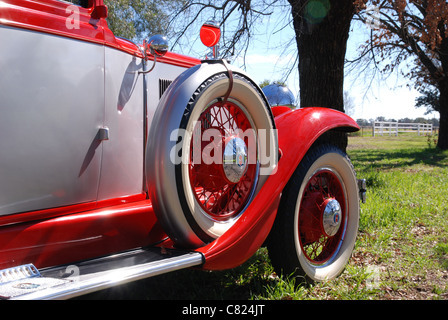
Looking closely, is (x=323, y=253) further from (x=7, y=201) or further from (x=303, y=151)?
(x=7, y=201)

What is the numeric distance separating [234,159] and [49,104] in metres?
0.96

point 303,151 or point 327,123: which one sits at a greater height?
point 327,123

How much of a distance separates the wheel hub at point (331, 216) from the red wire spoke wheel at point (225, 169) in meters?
0.51

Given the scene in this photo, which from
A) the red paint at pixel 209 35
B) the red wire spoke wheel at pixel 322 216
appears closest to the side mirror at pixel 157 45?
the red paint at pixel 209 35

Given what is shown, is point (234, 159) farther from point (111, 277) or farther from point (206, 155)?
point (111, 277)

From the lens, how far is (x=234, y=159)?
2.18m

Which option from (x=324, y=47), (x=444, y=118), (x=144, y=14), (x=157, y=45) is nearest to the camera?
(x=157, y=45)

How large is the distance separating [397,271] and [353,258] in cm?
36

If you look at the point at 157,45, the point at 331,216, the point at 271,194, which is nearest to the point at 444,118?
the point at 331,216

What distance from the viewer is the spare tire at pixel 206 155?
1.87 metres

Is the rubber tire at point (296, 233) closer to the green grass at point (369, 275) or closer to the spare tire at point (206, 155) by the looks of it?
the green grass at point (369, 275)

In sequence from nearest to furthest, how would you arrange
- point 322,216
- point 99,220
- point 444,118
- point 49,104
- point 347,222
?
point 49,104 → point 99,220 → point 322,216 → point 347,222 → point 444,118

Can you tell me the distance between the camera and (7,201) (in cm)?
168
